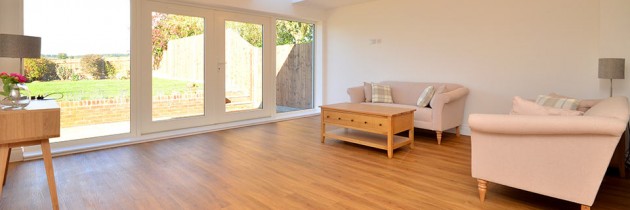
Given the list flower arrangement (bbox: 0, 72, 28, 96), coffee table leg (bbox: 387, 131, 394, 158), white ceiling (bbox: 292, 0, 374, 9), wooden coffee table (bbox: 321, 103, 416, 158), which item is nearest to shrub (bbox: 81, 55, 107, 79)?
flower arrangement (bbox: 0, 72, 28, 96)

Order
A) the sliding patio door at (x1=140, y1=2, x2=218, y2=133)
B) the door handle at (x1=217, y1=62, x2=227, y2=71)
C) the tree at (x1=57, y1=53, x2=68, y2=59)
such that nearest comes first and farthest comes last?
the tree at (x1=57, y1=53, x2=68, y2=59)
the sliding patio door at (x1=140, y1=2, x2=218, y2=133)
the door handle at (x1=217, y1=62, x2=227, y2=71)

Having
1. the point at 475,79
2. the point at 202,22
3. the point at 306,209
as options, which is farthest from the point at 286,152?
the point at 475,79

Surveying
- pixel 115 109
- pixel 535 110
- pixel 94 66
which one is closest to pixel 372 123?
pixel 535 110

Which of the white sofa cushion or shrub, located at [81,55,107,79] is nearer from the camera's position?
the white sofa cushion

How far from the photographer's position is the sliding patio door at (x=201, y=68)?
15.3 feet

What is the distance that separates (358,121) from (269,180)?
56.5 inches

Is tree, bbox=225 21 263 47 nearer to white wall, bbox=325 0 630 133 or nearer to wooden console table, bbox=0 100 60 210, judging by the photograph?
white wall, bbox=325 0 630 133

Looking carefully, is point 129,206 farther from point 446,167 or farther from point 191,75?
point 191,75

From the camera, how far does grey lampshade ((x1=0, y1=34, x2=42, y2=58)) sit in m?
2.56

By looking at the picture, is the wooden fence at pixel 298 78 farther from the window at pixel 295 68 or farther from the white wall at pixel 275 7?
the white wall at pixel 275 7

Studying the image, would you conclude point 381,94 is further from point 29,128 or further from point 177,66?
point 29,128

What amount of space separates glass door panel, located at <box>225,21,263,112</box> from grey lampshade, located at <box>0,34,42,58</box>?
2.88m

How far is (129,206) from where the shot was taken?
2.37m

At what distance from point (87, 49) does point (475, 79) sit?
4.96m
